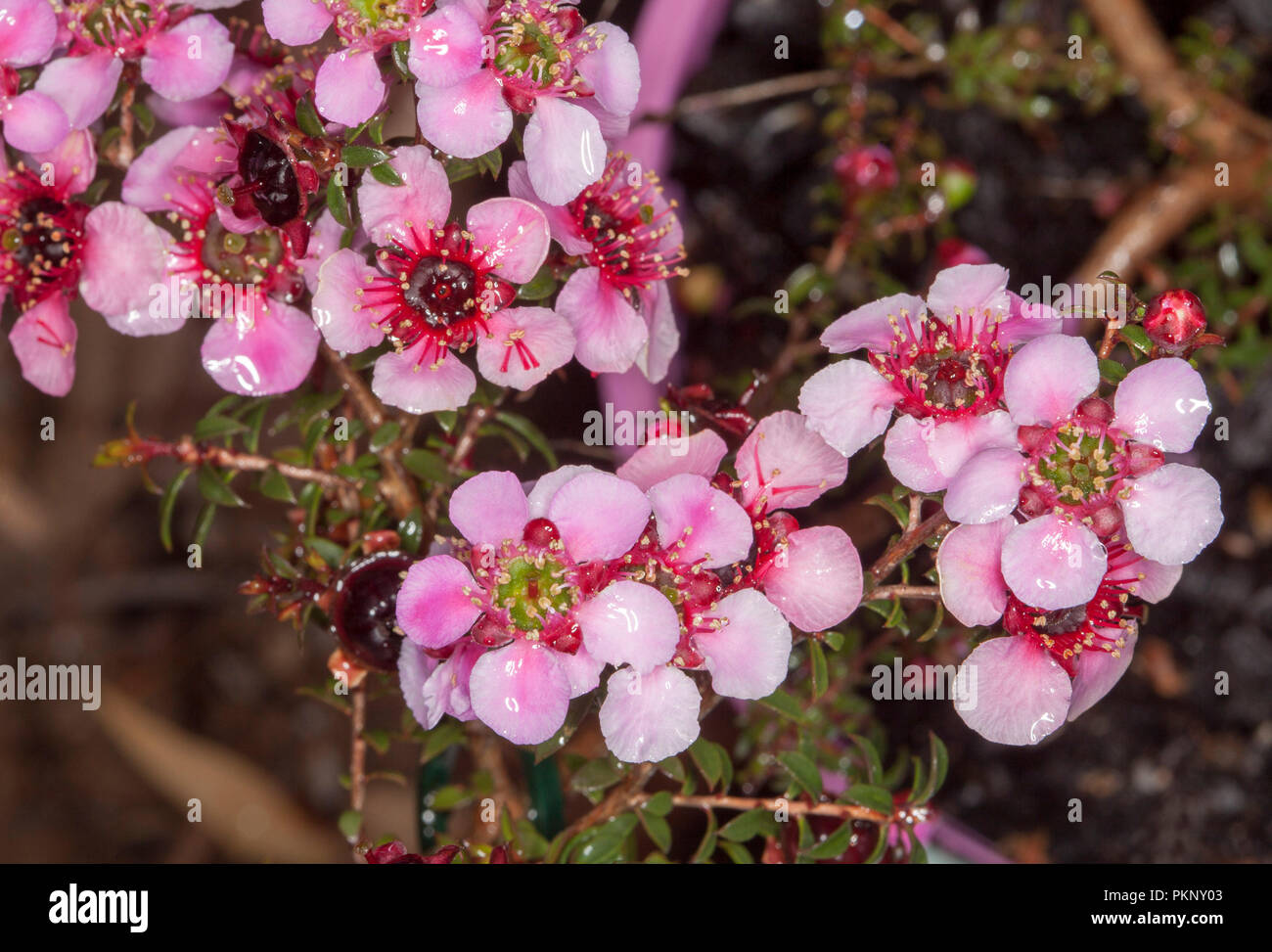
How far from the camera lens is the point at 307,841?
7.35 ft

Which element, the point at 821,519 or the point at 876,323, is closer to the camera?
the point at 876,323

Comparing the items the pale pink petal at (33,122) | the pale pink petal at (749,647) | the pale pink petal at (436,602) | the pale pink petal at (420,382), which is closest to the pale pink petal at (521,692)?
the pale pink petal at (436,602)

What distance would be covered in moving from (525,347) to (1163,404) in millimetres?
610

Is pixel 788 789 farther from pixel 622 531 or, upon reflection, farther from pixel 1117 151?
pixel 1117 151

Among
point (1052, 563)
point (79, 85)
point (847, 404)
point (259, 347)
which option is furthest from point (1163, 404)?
point (79, 85)

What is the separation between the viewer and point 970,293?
3.21ft

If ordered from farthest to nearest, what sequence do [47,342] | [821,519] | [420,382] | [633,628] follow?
[821,519] → [47,342] → [420,382] → [633,628]

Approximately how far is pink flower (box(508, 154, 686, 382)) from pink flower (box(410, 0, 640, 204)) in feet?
0.19

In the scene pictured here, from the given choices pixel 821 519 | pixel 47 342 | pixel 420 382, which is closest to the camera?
pixel 420 382

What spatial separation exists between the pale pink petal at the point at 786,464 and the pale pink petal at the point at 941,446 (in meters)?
0.08

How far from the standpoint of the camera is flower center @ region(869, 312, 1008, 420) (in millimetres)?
971

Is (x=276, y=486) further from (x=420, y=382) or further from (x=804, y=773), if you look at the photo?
(x=804, y=773)
